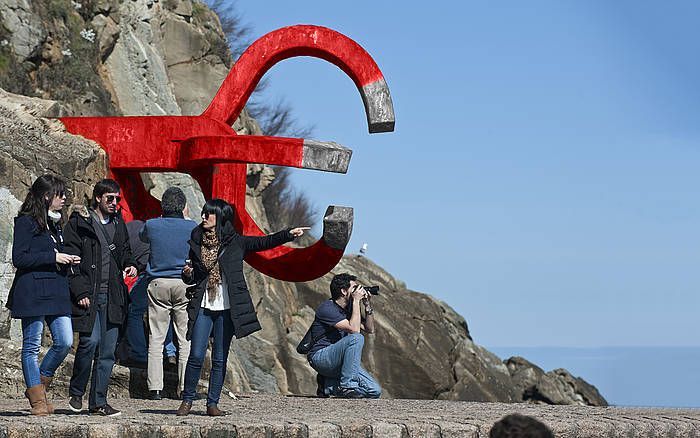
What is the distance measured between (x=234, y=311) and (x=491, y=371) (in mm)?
26083

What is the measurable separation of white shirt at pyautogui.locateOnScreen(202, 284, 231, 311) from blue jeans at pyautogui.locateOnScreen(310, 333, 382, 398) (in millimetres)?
3920

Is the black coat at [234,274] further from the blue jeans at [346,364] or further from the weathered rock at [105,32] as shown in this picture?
the weathered rock at [105,32]

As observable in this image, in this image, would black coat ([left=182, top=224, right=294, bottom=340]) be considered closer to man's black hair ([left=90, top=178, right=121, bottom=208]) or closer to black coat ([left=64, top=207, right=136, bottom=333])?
black coat ([left=64, top=207, right=136, bottom=333])

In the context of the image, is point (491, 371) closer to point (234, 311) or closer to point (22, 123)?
point (22, 123)

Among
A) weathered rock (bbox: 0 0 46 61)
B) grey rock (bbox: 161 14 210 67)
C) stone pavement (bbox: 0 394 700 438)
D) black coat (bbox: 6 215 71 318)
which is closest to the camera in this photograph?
stone pavement (bbox: 0 394 700 438)

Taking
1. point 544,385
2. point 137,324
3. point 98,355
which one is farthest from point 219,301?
point 544,385

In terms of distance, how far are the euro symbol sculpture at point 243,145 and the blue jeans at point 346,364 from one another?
1282 millimetres

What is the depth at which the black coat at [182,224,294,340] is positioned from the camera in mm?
10555

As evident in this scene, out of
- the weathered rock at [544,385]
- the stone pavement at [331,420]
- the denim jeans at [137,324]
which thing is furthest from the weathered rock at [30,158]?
the weathered rock at [544,385]

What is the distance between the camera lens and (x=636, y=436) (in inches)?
456

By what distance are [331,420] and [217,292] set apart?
1.46 m

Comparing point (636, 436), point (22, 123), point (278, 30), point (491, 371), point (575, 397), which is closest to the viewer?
point (636, 436)

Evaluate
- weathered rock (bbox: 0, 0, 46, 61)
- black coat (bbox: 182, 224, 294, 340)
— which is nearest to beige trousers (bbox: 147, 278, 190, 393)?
black coat (bbox: 182, 224, 294, 340)

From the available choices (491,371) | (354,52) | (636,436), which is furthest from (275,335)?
(636,436)
